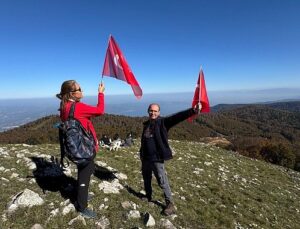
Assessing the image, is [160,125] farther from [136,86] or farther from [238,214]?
[238,214]

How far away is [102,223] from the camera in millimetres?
6992

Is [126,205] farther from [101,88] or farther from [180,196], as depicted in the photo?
[101,88]

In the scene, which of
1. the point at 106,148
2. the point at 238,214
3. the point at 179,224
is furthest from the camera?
the point at 106,148

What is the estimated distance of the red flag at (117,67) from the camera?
8797 millimetres

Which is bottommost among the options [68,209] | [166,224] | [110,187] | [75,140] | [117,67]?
[166,224]

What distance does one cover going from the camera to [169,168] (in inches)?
542

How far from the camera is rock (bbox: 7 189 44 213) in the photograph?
7.23m

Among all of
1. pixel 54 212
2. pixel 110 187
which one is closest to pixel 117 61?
pixel 110 187

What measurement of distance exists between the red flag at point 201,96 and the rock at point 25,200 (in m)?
4.94

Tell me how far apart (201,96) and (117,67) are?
3187 mm

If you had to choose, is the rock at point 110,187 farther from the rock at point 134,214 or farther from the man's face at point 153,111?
the man's face at point 153,111

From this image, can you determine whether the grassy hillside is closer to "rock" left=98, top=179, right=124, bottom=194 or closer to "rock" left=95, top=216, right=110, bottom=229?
"rock" left=95, top=216, right=110, bottom=229

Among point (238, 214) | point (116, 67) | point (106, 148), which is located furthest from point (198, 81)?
point (106, 148)

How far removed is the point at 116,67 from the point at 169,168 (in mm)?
6961
